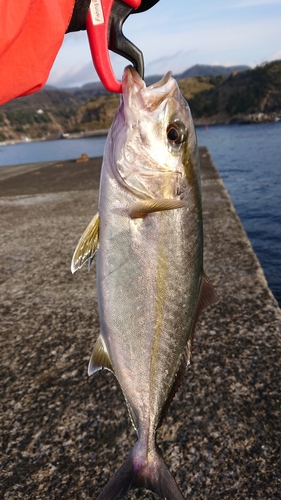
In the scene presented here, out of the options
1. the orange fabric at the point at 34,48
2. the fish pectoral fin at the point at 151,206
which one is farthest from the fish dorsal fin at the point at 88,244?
the orange fabric at the point at 34,48

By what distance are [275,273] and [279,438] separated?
6463mm

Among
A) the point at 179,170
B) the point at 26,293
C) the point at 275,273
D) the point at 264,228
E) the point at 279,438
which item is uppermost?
the point at 179,170

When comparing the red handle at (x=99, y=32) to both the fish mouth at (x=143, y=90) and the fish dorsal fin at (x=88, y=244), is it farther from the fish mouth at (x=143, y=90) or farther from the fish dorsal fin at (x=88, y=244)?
the fish dorsal fin at (x=88, y=244)

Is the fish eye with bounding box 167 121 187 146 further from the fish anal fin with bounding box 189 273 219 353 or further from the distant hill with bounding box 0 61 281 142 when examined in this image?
the distant hill with bounding box 0 61 281 142

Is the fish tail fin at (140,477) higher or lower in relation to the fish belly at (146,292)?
lower

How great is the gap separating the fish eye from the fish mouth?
11 cm

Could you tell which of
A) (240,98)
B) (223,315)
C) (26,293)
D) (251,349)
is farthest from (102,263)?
(240,98)

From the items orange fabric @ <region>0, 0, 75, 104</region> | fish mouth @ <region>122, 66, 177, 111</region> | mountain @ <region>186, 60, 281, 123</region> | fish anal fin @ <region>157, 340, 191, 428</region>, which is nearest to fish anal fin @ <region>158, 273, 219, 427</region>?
fish anal fin @ <region>157, 340, 191, 428</region>

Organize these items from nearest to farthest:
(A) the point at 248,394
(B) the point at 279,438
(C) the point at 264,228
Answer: (B) the point at 279,438 → (A) the point at 248,394 → (C) the point at 264,228

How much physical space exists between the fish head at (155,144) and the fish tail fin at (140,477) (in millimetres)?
1142

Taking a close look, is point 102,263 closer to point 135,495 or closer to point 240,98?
point 135,495

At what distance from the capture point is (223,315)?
11.1 feet

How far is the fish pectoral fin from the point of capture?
5.99 feet

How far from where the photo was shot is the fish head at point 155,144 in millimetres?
1900
